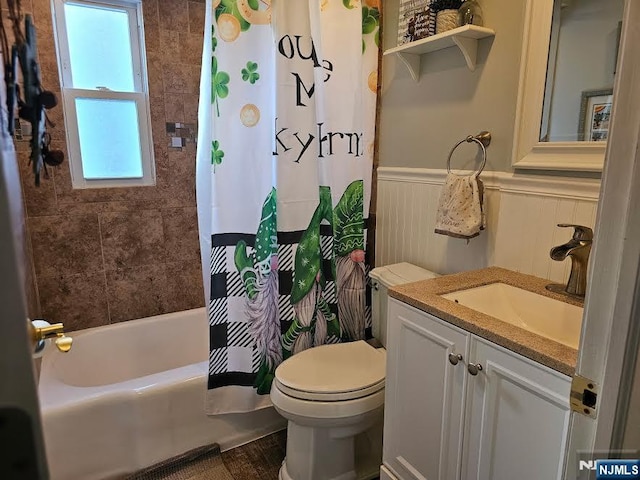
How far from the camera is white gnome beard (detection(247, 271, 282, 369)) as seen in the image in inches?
74.2

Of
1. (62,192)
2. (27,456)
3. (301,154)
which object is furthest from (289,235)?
(27,456)

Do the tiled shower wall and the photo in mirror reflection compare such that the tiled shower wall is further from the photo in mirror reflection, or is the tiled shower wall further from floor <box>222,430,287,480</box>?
the photo in mirror reflection

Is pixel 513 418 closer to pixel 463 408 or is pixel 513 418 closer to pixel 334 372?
pixel 463 408

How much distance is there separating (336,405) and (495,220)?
929 millimetres

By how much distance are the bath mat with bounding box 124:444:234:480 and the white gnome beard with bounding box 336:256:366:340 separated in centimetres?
83

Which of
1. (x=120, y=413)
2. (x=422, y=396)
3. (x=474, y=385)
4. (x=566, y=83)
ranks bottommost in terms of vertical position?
(x=120, y=413)

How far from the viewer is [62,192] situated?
6.90 ft

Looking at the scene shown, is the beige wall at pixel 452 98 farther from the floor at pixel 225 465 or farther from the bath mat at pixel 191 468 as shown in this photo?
the bath mat at pixel 191 468

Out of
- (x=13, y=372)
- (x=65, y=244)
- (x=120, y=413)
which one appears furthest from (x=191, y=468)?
(x=13, y=372)

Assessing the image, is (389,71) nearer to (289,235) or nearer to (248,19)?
(248,19)

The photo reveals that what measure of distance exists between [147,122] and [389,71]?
Answer: 1.30m

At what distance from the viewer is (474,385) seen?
45.6 inches

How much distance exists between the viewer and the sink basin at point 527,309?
1.29 metres

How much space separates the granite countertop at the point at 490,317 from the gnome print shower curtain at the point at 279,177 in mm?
657
